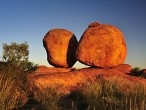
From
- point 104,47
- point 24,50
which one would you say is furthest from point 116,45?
point 24,50

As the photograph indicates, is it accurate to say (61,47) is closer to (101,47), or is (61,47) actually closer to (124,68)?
(101,47)

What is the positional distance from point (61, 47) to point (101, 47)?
4522 millimetres

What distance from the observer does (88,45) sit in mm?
31469

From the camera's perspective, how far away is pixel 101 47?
3128cm

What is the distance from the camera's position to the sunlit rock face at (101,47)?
31281mm

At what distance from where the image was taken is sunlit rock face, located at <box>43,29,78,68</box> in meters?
34.2

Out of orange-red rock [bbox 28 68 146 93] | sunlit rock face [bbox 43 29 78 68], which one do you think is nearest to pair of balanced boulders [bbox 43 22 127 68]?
sunlit rock face [bbox 43 29 78 68]

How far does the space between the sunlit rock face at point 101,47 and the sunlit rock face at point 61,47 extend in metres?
2.63

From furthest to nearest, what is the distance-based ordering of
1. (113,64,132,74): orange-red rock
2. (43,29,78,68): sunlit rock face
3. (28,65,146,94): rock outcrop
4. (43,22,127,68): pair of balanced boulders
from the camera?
1. (43,29,78,68): sunlit rock face
2. (43,22,127,68): pair of balanced boulders
3. (113,64,132,74): orange-red rock
4. (28,65,146,94): rock outcrop

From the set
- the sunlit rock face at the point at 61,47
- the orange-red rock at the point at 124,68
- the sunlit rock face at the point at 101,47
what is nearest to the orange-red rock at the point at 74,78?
the orange-red rock at the point at 124,68

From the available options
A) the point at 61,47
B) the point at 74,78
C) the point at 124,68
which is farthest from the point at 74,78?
the point at 61,47

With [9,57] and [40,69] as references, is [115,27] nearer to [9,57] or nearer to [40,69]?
[40,69]

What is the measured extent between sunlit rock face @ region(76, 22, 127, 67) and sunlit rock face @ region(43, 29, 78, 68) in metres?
2.63

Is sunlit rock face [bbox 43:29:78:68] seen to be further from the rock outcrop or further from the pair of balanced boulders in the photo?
the rock outcrop
